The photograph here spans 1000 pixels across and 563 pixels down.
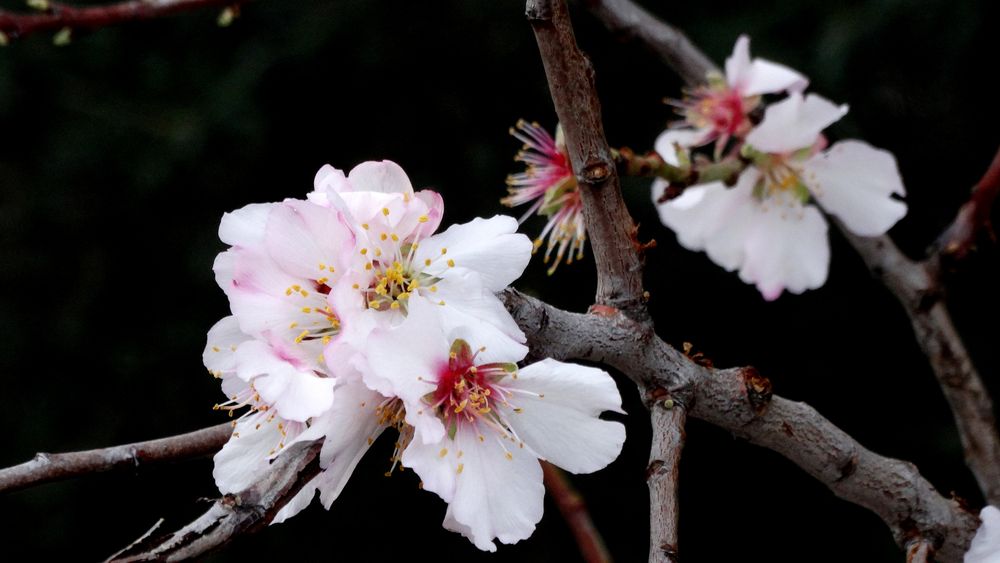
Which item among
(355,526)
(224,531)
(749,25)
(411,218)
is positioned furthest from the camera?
(355,526)

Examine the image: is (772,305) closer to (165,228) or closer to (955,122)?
(955,122)

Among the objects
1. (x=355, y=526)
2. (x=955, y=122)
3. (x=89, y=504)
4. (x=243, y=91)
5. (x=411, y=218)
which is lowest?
(x=355, y=526)

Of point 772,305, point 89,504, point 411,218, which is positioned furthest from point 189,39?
point 411,218

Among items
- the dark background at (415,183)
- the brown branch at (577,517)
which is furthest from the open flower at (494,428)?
the dark background at (415,183)

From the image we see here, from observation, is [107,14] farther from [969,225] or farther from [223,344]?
[969,225]

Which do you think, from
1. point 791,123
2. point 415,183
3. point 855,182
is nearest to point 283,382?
point 791,123

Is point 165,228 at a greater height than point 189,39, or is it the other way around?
point 189,39

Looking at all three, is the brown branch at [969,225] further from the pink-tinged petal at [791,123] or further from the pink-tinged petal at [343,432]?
the pink-tinged petal at [343,432]

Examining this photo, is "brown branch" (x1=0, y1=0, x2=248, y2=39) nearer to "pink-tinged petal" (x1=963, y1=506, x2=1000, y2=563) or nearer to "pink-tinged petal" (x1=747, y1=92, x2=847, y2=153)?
"pink-tinged petal" (x1=747, y1=92, x2=847, y2=153)
